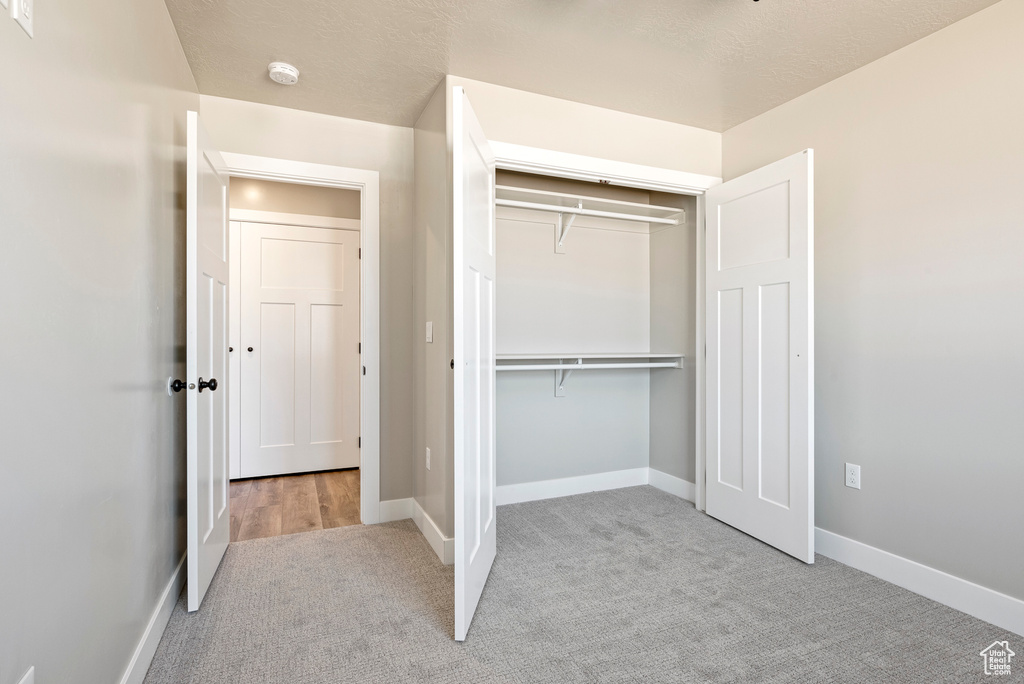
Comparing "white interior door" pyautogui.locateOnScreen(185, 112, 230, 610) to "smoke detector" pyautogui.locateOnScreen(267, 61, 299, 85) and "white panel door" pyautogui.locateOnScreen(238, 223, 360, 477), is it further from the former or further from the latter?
"white panel door" pyautogui.locateOnScreen(238, 223, 360, 477)

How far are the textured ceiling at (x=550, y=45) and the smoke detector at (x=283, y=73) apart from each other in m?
0.04

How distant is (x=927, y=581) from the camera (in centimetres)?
209

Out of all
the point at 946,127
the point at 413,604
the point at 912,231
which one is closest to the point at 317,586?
the point at 413,604

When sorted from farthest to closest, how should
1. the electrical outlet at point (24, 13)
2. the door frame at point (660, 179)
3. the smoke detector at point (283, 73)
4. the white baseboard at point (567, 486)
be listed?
1. the white baseboard at point (567, 486)
2. the door frame at point (660, 179)
3. the smoke detector at point (283, 73)
4. the electrical outlet at point (24, 13)

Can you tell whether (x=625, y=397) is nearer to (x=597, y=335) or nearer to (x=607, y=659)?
(x=597, y=335)

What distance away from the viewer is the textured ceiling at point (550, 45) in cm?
196

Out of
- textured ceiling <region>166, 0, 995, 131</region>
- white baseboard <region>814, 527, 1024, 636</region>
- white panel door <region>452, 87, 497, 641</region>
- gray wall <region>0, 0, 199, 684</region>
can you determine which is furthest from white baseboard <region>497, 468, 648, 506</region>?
textured ceiling <region>166, 0, 995, 131</region>

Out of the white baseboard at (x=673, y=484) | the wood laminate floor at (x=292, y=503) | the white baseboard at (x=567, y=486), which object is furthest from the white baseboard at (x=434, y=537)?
the white baseboard at (x=673, y=484)

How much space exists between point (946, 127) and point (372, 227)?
109 inches

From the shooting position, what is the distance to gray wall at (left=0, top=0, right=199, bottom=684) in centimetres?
93

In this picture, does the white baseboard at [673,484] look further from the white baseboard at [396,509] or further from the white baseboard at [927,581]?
the white baseboard at [396,509]

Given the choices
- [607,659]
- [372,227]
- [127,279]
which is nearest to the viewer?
[127,279]

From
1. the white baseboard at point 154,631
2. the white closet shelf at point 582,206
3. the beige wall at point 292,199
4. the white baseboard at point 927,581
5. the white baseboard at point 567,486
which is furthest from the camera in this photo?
the beige wall at point 292,199

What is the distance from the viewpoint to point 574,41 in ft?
7.24
